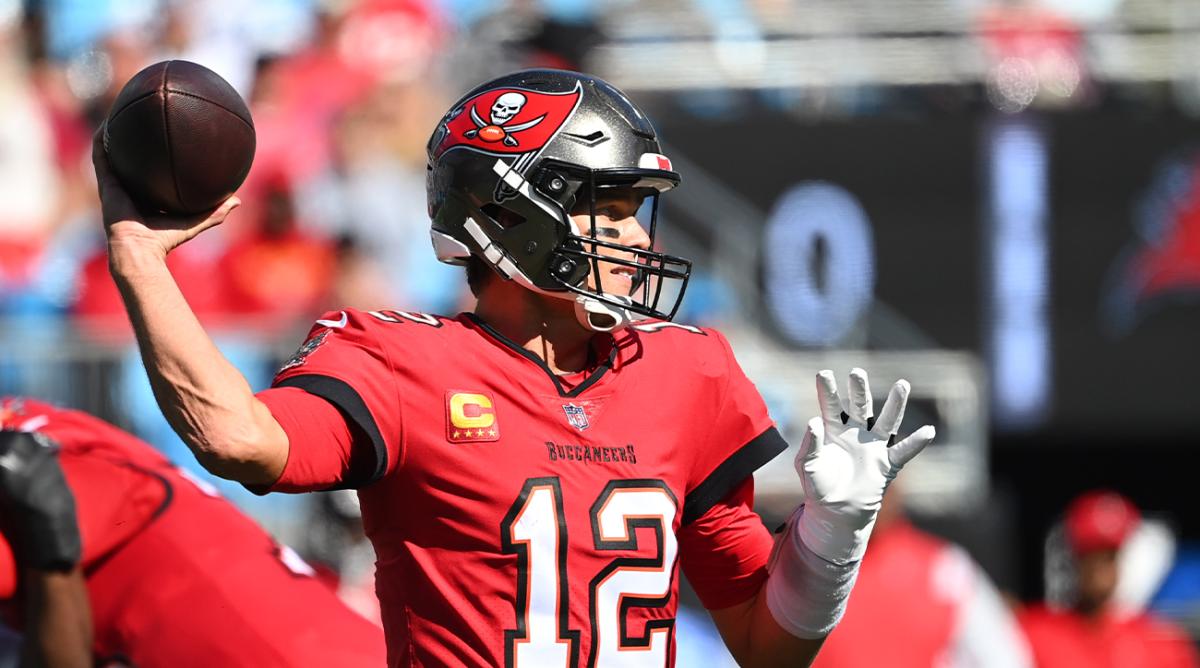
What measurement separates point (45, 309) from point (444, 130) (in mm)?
5842

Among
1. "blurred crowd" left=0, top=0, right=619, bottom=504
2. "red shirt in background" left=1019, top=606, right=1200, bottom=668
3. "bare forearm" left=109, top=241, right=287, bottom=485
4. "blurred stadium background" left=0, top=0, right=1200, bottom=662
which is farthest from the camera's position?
"blurred stadium background" left=0, top=0, right=1200, bottom=662

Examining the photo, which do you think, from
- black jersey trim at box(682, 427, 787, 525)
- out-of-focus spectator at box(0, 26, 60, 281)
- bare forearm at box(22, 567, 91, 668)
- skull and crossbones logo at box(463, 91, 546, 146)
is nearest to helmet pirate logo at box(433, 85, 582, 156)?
skull and crossbones logo at box(463, 91, 546, 146)

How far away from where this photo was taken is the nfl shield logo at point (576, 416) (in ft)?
9.29

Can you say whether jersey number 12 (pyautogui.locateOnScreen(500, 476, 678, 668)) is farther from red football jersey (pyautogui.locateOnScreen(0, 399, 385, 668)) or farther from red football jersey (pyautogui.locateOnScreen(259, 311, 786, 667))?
red football jersey (pyautogui.locateOnScreen(0, 399, 385, 668))

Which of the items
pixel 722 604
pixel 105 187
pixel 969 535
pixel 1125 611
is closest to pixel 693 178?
pixel 969 535

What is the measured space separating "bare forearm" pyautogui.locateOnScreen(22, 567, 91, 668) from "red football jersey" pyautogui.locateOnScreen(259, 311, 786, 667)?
41.8 inches

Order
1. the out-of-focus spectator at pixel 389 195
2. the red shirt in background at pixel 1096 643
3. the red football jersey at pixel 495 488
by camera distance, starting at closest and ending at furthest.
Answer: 1. the red football jersey at pixel 495 488
2. the red shirt in background at pixel 1096 643
3. the out-of-focus spectator at pixel 389 195

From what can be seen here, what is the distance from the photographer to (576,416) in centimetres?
284

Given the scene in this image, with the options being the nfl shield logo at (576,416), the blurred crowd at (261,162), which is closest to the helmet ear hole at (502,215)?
the nfl shield logo at (576,416)

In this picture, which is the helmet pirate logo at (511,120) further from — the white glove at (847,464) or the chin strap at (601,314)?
the white glove at (847,464)

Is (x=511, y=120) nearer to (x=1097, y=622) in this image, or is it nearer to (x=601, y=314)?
(x=601, y=314)

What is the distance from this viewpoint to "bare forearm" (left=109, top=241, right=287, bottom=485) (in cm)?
240

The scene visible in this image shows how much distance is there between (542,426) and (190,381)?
2.09ft

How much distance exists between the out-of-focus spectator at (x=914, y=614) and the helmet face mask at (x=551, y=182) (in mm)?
3648
